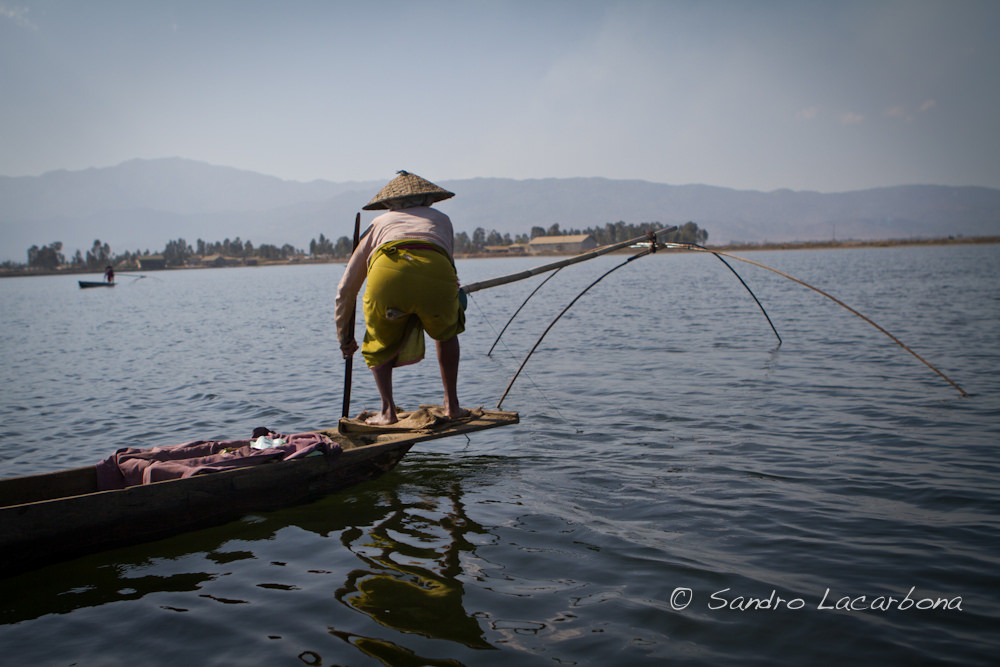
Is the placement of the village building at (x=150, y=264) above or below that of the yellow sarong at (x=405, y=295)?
above

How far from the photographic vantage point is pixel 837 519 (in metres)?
5.18

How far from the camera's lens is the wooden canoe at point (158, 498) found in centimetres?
442

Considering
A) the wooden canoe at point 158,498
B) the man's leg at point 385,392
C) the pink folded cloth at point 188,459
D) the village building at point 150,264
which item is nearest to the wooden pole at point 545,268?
the man's leg at point 385,392

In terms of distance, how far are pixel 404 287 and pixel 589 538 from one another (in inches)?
102

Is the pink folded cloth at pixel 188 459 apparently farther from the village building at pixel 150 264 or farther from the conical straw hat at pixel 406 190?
the village building at pixel 150 264

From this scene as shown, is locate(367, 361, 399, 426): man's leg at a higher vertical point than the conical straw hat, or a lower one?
lower

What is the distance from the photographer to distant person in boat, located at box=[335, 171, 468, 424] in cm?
592

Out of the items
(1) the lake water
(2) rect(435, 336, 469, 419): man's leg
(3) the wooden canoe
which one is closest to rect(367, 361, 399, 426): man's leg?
(3) the wooden canoe

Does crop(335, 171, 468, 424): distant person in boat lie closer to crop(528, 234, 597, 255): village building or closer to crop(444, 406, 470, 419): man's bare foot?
crop(444, 406, 470, 419): man's bare foot

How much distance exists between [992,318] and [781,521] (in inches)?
702

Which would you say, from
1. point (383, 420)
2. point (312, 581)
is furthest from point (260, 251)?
point (312, 581)

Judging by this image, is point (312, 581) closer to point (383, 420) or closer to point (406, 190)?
point (383, 420)

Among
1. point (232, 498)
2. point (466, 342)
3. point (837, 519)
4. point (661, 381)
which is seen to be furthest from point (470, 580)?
point (466, 342)

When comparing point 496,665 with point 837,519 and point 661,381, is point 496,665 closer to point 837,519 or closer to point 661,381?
point 837,519
